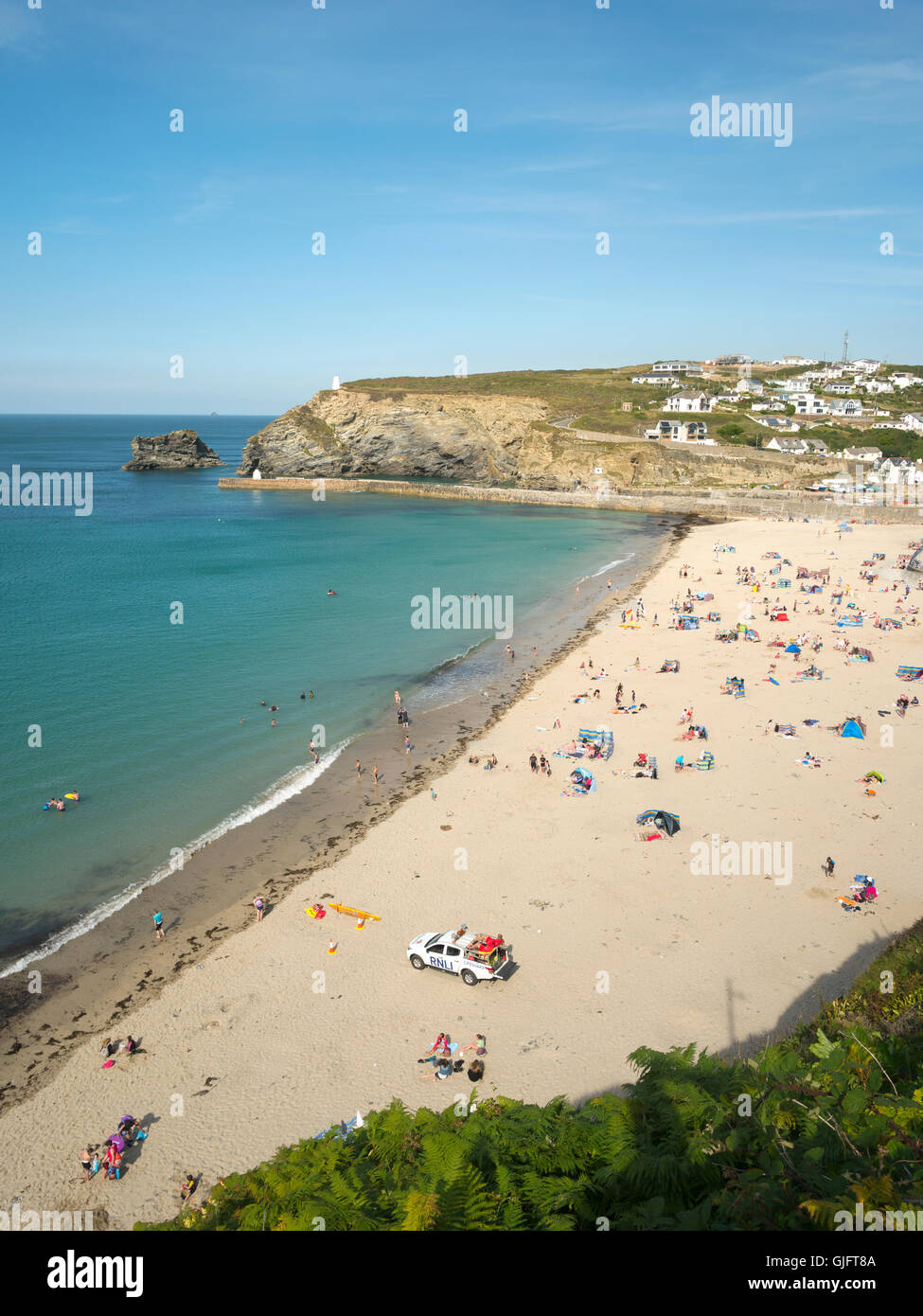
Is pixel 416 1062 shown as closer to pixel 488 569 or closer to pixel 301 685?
pixel 301 685

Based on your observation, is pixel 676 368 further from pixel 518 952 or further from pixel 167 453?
pixel 518 952

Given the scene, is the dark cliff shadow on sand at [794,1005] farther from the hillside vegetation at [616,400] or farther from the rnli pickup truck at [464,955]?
the hillside vegetation at [616,400]

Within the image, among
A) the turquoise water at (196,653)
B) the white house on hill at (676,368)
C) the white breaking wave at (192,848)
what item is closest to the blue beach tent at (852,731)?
the turquoise water at (196,653)

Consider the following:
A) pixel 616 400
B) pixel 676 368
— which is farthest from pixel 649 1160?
pixel 676 368

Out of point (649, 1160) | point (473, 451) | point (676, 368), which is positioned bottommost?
point (649, 1160)

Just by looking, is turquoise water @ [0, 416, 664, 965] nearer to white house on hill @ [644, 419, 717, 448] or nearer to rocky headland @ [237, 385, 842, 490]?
rocky headland @ [237, 385, 842, 490]

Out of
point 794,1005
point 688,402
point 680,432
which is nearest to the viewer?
point 794,1005
